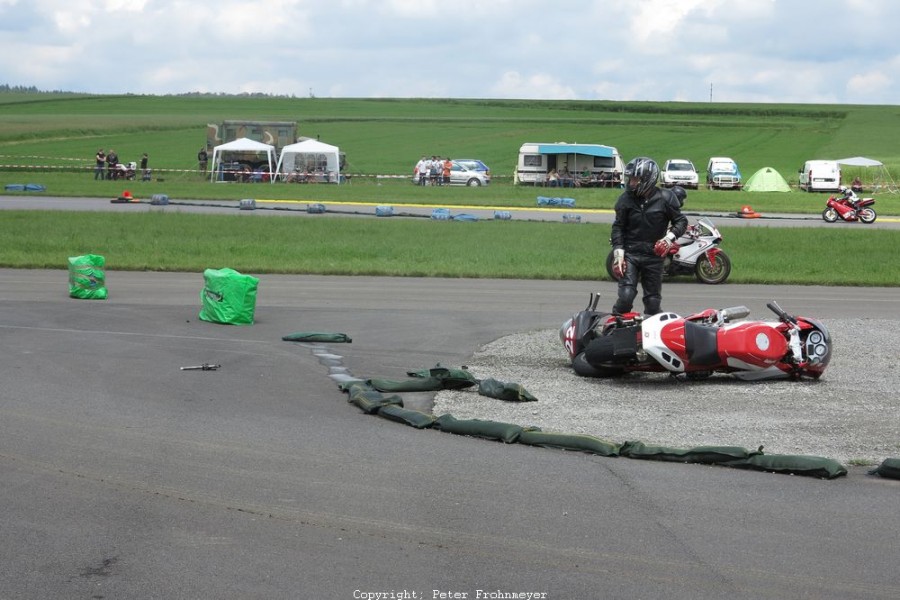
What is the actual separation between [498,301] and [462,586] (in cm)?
1189

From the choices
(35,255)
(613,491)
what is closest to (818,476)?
(613,491)

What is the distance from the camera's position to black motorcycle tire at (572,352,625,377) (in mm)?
10719

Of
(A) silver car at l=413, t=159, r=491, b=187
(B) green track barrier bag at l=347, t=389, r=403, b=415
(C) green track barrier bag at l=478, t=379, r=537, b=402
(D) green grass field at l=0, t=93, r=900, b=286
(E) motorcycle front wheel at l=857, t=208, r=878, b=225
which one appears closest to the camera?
(B) green track barrier bag at l=347, t=389, r=403, b=415

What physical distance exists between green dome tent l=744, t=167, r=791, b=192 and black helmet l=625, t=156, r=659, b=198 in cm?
4290

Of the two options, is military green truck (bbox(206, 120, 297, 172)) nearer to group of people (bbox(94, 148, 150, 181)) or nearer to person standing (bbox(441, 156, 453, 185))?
group of people (bbox(94, 148, 150, 181))

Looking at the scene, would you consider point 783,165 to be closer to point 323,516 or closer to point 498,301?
point 498,301

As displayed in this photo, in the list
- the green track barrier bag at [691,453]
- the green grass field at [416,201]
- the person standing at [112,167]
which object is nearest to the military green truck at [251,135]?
the green grass field at [416,201]

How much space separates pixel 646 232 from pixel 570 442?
200 inches

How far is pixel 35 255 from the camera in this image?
22859mm

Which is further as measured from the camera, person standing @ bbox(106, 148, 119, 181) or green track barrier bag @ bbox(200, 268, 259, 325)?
person standing @ bbox(106, 148, 119, 181)

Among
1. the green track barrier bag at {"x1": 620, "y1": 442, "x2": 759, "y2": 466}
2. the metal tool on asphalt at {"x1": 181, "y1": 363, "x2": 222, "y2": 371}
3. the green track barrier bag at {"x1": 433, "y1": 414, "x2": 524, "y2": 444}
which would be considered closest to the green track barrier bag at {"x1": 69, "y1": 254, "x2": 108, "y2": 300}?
the metal tool on asphalt at {"x1": 181, "y1": 363, "x2": 222, "y2": 371}

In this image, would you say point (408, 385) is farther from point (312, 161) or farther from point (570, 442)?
point (312, 161)

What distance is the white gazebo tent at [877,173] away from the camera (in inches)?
2188

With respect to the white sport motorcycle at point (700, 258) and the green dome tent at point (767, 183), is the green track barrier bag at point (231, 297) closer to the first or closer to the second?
the white sport motorcycle at point (700, 258)
